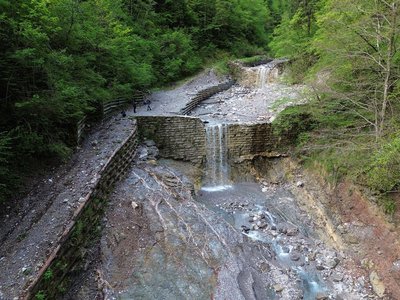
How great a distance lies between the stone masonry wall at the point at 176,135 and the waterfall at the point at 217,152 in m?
0.30

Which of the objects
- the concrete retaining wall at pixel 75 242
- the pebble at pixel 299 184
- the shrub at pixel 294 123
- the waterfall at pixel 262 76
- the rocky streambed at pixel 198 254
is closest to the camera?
the concrete retaining wall at pixel 75 242

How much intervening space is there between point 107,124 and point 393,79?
9890 millimetres

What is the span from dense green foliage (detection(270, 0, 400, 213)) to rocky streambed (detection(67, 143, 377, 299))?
2375 millimetres

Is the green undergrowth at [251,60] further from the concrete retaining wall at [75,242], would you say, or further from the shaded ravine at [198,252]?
the concrete retaining wall at [75,242]

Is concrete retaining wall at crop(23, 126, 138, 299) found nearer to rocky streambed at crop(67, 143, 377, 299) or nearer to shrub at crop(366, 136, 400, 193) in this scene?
rocky streambed at crop(67, 143, 377, 299)

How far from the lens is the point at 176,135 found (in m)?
13.1

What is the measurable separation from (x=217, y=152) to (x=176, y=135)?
1954 millimetres

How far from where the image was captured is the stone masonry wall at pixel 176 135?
13.0 meters

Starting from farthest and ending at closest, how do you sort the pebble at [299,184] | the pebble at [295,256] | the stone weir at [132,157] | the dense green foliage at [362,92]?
the pebble at [299,184] → the pebble at [295,256] → the dense green foliage at [362,92] → the stone weir at [132,157]

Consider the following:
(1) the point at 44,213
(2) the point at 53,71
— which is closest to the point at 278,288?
(1) the point at 44,213

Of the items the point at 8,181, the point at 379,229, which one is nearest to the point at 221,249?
the point at 379,229

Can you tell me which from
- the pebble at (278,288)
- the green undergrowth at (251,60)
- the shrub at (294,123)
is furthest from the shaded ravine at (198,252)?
the green undergrowth at (251,60)

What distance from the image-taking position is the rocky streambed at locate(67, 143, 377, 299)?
21.5 ft

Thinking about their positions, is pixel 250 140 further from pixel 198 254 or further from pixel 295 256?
pixel 198 254
